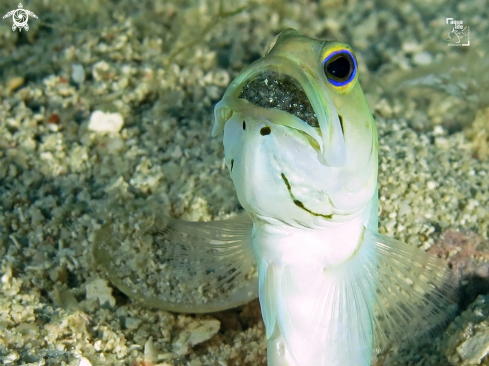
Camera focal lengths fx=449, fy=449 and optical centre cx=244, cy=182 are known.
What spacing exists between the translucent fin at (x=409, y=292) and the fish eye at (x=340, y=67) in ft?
2.30

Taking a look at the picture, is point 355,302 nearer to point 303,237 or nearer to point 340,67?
point 303,237

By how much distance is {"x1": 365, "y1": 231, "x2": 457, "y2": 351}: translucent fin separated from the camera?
186 cm

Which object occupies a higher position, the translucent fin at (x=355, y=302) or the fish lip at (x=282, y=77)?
the fish lip at (x=282, y=77)

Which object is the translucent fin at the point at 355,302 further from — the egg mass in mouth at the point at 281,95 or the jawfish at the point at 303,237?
the egg mass in mouth at the point at 281,95

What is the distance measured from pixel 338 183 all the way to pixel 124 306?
1615mm
